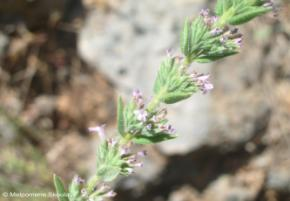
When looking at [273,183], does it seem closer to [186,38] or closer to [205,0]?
[205,0]

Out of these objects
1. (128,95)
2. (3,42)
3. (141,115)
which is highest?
(3,42)

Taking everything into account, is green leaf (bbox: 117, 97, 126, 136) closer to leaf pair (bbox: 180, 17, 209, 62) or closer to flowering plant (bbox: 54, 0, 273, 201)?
flowering plant (bbox: 54, 0, 273, 201)

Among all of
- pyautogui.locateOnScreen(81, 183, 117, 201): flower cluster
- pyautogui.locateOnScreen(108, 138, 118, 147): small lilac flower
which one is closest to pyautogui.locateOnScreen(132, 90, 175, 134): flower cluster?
pyautogui.locateOnScreen(108, 138, 118, 147): small lilac flower

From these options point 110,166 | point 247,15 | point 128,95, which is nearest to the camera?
point 247,15

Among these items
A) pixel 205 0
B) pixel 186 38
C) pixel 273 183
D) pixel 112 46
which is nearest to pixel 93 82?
pixel 112 46

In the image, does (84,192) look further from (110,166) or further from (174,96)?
(174,96)

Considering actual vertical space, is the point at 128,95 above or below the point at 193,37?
above

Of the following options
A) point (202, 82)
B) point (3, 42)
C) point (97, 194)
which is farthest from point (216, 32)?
point (3, 42)
